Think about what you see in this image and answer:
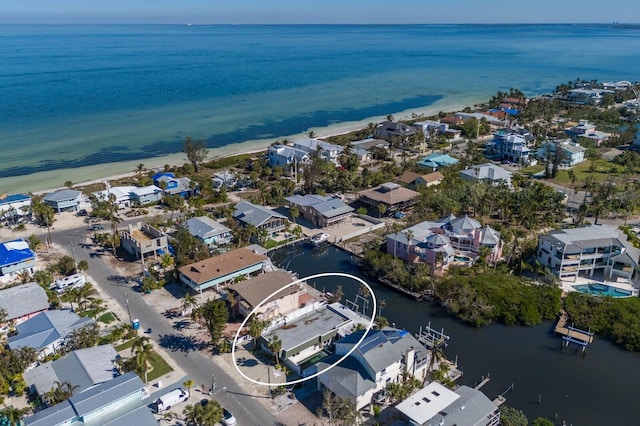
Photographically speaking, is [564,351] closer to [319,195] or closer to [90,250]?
[319,195]

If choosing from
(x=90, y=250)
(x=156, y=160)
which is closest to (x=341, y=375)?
(x=90, y=250)

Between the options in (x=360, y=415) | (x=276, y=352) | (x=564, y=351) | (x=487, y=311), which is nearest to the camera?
(x=360, y=415)

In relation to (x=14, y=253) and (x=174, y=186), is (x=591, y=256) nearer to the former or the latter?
(x=174, y=186)

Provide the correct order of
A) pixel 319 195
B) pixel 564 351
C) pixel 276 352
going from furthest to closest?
1. pixel 319 195
2. pixel 564 351
3. pixel 276 352

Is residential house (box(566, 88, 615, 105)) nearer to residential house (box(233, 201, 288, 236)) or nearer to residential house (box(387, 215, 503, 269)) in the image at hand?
residential house (box(387, 215, 503, 269))

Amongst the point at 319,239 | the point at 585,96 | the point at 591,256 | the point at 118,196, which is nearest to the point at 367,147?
the point at 319,239

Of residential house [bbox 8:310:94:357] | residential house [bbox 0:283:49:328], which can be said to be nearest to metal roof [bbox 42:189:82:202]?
residential house [bbox 0:283:49:328]
